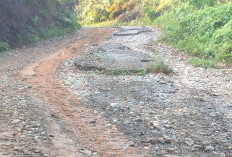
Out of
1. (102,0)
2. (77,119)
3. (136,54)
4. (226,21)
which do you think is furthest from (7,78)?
(102,0)

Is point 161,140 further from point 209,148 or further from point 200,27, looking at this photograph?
point 200,27

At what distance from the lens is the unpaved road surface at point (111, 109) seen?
148 inches

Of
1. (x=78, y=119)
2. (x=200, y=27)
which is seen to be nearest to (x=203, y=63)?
(x=200, y=27)

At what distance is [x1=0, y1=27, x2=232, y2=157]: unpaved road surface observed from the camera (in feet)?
12.3

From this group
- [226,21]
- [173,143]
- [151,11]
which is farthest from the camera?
[151,11]

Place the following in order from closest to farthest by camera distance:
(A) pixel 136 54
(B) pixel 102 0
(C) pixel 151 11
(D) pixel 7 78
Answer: (D) pixel 7 78
(A) pixel 136 54
(C) pixel 151 11
(B) pixel 102 0

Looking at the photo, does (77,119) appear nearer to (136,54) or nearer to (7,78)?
(7,78)

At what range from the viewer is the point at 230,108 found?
537 cm

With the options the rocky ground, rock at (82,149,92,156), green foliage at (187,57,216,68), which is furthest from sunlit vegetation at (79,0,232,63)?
rock at (82,149,92,156)

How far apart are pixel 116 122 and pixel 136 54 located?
19.0 ft

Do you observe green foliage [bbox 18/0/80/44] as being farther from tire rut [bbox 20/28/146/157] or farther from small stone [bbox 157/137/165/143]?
small stone [bbox 157/137/165/143]

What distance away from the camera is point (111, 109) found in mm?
5184

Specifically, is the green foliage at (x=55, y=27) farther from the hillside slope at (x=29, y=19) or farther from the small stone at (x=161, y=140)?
the small stone at (x=161, y=140)

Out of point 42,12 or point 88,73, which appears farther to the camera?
point 42,12
